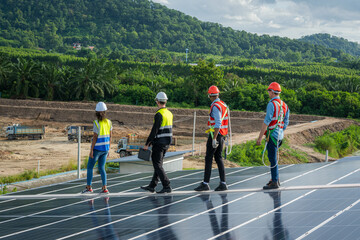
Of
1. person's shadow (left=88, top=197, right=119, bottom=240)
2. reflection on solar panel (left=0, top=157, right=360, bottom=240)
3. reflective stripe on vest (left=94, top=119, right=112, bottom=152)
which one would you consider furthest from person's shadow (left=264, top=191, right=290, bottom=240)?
reflective stripe on vest (left=94, top=119, right=112, bottom=152)

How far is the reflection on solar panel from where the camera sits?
5621mm

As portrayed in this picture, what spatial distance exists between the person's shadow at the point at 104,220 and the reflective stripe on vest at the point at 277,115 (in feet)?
10.7

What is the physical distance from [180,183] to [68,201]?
2.53 meters

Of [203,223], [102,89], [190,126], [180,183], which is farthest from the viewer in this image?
[102,89]

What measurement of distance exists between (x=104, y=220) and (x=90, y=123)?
5228 cm

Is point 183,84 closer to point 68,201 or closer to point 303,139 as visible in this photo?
point 303,139

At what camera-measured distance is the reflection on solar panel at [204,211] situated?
5.62m

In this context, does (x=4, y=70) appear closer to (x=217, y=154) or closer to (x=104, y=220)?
(x=217, y=154)

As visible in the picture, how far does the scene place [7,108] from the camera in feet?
199

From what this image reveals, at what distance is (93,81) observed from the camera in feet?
213

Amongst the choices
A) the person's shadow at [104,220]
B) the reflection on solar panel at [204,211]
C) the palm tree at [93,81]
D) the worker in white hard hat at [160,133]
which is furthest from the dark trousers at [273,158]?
the palm tree at [93,81]

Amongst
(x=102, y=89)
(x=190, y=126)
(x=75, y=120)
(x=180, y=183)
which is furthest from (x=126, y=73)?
(x=180, y=183)

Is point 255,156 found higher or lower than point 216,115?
lower

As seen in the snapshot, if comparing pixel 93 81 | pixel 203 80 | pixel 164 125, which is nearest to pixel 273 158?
pixel 164 125
